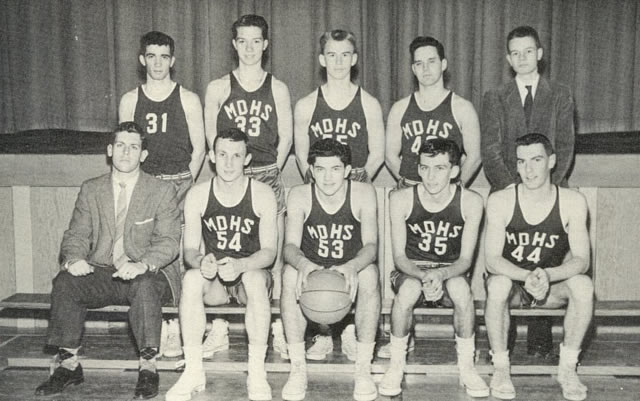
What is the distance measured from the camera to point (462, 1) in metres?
5.60

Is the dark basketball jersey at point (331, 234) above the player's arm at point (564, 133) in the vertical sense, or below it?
below

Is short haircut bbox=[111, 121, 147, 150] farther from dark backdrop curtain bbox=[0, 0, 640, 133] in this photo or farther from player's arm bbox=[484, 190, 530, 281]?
dark backdrop curtain bbox=[0, 0, 640, 133]

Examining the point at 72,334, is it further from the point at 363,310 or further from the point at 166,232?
the point at 363,310

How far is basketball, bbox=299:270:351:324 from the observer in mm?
3350

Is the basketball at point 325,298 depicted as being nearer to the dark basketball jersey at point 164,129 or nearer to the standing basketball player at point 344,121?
the standing basketball player at point 344,121

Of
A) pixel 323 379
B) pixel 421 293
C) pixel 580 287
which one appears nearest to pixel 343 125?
pixel 421 293

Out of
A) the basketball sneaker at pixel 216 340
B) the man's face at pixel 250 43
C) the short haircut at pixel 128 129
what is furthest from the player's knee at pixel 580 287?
the short haircut at pixel 128 129

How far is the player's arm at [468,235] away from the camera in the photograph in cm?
358

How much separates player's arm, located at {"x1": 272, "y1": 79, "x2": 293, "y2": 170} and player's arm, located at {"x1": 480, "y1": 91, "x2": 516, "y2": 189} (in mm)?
1073

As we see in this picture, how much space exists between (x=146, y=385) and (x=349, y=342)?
3.74ft

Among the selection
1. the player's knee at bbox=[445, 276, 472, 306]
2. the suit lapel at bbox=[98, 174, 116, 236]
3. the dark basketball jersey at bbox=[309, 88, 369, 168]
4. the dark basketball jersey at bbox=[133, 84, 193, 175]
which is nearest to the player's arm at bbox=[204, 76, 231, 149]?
the dark basketball jersey at bbox=[133, 84, 193, 175]

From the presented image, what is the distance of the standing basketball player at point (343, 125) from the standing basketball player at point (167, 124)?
59 centimetres

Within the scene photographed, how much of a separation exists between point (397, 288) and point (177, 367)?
4.03ft

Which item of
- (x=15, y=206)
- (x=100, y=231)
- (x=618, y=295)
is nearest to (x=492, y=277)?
(x=618, y=295)
